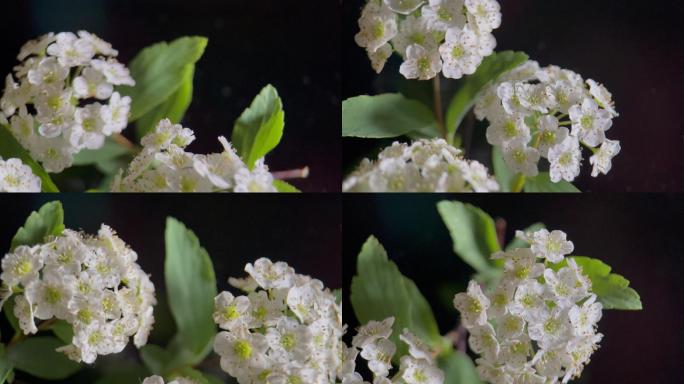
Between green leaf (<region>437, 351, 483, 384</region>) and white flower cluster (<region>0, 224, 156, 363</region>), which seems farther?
green leaf (<region>437, 351, 483, 384</region>)

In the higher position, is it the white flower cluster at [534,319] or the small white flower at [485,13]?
the small white flower at [485,13]

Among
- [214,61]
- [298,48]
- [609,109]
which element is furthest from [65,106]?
[609,109]

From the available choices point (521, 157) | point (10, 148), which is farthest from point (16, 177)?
point (521, 157)

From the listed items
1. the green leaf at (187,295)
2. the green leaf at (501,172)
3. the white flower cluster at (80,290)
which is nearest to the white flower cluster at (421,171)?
the green leaf at (501,172)

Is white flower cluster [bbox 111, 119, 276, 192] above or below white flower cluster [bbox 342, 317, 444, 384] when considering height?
above

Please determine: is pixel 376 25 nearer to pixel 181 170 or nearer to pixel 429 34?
pixel 429 34

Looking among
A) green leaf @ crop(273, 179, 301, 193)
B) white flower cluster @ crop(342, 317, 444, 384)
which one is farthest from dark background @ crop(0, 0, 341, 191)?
white flower cluster @ crop(342, 317, 444, 384)

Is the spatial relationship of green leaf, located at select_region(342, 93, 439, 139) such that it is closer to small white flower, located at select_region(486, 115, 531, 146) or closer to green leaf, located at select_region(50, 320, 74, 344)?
small white flower, located at select_region(486, 115, 531, 146)

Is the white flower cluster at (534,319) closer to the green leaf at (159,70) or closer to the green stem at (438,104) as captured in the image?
the green stem at (438,104)
